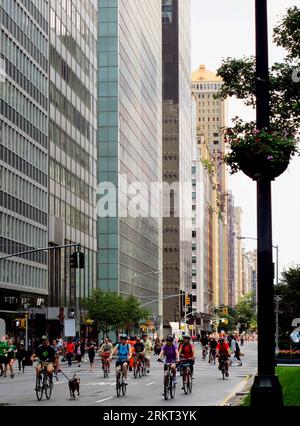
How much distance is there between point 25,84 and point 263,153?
73.8 meters

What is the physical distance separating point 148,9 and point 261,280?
16021 cm

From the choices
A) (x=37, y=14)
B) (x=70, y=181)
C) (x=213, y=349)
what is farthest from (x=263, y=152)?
(x=70, y=181)

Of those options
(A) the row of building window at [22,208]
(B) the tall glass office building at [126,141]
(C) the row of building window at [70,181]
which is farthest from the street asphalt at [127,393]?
(B) the tall glass office building at [126,141]

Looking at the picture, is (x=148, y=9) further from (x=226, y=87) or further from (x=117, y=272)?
(x=226, y=87)

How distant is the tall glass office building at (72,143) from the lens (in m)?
95.2

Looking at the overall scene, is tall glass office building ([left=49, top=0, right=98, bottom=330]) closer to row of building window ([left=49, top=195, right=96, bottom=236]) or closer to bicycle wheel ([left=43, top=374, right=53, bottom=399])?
row of building window ([left=49, top=195, right=96, bottom=236])

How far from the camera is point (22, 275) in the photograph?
82.8 meters

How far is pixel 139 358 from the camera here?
4462 cm

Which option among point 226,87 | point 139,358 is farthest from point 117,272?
point 226,87

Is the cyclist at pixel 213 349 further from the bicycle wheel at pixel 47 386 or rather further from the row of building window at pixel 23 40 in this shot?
the bicycle wheel at pixel 47 386

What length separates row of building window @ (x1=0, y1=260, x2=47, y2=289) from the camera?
3071 inches

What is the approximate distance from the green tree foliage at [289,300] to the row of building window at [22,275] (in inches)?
891

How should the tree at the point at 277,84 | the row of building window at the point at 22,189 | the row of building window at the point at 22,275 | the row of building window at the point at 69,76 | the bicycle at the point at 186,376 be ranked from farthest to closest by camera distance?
1. the row of building window at the point at 69,76
2. the row of building window at the point at 22,189
3. the row of building window at the point at 22,275
4. the bicycle at the point at 186,376
5. the tree at the point at 277,84

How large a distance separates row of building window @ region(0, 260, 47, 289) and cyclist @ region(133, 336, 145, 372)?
1321 inches
